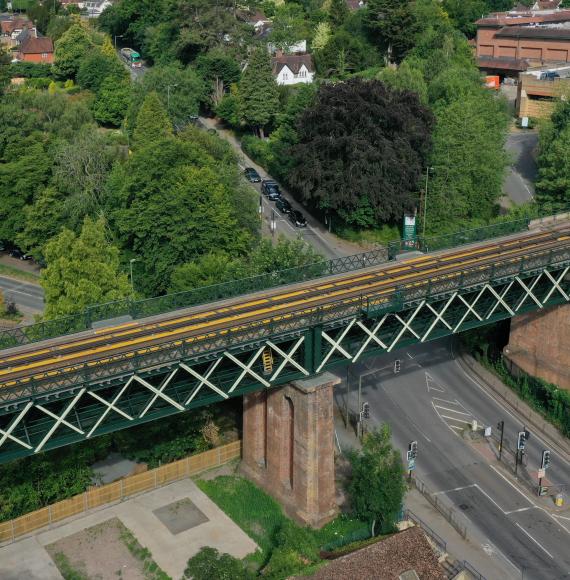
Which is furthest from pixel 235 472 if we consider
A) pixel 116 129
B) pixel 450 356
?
pixel 116 129

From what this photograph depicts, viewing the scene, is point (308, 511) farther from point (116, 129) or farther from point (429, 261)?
point (116, 129)

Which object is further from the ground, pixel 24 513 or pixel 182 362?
pixel 182 362

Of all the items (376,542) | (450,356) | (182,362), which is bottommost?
(450,356)

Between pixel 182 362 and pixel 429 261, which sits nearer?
pixel 182 362

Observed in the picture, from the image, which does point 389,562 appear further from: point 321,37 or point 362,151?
point 321,37

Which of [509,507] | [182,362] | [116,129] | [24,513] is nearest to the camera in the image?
[182,362]

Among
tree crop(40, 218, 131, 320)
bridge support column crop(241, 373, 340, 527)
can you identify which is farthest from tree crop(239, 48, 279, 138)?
bridge support column crop(241, 373, 340, 527)
